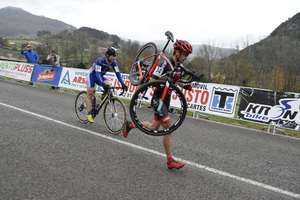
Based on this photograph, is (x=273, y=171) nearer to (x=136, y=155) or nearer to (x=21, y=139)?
(x=136, y=155)

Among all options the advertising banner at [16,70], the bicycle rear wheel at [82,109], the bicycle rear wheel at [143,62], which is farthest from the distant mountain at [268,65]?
the bicycle rear wheel at [143,62]

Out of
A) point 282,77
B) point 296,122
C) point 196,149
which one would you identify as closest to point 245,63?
point 282,77

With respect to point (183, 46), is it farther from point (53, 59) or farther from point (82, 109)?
point (53, 59)

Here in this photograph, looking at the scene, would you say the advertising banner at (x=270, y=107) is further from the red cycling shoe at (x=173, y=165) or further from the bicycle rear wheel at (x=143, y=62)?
the red cycling shoe at (x=173, y=165)

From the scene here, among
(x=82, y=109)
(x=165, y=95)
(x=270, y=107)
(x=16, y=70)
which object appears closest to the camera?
(x=165, y=95)

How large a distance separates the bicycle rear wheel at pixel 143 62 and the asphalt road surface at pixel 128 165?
4.49ft

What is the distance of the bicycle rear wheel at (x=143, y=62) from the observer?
5.72 metres

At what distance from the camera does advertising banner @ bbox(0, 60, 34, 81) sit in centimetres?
1961

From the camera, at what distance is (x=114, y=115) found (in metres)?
7.47

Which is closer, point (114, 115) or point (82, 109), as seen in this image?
point (114, 115)

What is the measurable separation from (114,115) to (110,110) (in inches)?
8.3

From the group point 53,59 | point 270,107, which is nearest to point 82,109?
point 270,107

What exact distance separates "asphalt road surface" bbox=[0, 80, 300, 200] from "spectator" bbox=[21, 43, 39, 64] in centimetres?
1170

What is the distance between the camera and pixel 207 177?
190 inches
